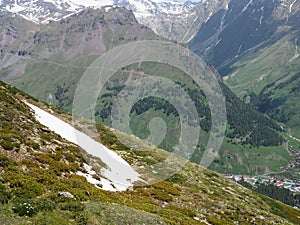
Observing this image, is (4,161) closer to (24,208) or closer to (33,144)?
(24,208)

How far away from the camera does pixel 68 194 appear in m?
25.3

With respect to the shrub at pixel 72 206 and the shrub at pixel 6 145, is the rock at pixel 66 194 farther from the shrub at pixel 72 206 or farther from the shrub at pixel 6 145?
the shrub at pixel 6 145

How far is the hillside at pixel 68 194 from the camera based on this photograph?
22.5 m

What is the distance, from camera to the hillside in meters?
22.5

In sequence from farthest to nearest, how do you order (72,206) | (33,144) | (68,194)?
(33,144), (68,194), (72,206)

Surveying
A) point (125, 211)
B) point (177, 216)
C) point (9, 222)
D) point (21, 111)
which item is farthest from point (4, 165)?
point (21, 111)

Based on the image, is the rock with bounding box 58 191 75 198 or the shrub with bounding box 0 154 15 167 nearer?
the rock with bounding box 58 191 75 198

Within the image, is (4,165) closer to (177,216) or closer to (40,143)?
(40,143)

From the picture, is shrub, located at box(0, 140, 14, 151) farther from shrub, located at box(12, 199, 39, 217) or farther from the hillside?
shrub, located at box(12, 199, 39, 217)

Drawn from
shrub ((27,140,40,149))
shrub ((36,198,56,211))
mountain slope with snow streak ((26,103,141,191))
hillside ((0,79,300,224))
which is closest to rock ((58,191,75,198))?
hillside ((0,79,300,224))

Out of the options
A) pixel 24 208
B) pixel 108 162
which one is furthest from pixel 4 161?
pixel 108 162

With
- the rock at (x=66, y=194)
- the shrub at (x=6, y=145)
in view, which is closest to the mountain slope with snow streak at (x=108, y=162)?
the shrub at (x=6, y=145)

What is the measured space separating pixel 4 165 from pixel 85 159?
16368mm

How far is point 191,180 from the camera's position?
56.8 metres
